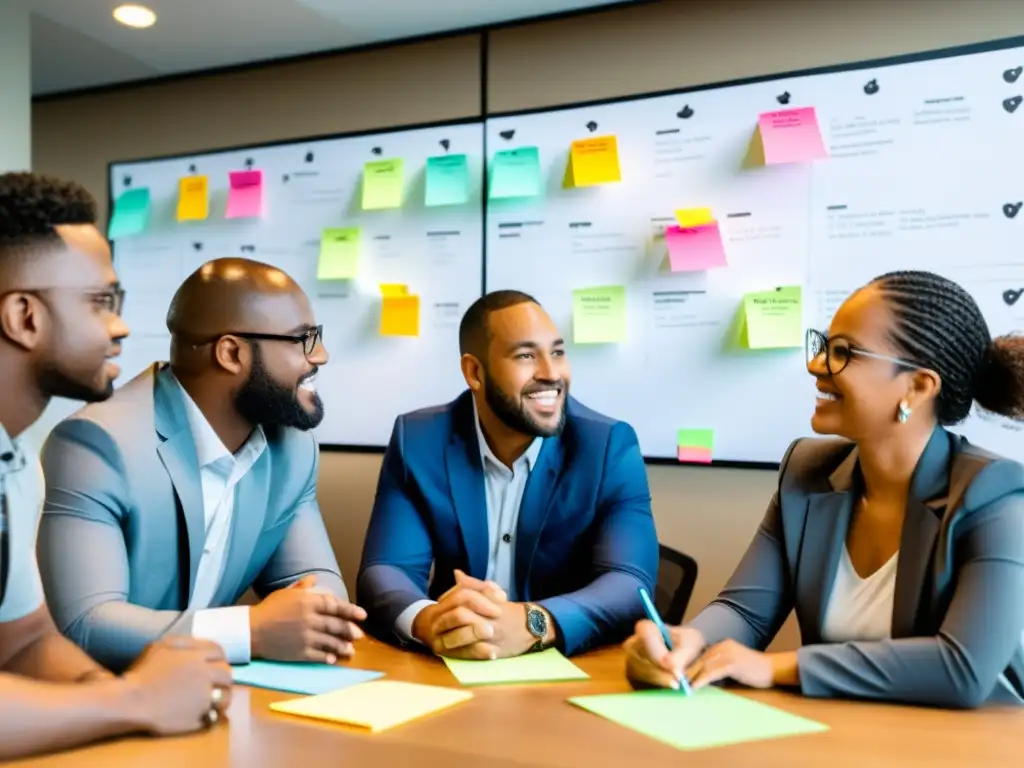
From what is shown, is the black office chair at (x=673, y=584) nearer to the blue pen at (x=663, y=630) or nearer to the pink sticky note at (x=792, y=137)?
the blue pen at (x=663, y=630)

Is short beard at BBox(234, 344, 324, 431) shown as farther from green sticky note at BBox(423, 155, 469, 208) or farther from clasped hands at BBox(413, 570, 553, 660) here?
green sticky note at BBox(423, 155, 469, 208)

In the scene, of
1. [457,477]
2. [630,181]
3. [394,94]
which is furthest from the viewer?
[394,94]

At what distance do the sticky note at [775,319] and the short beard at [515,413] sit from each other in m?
0.62

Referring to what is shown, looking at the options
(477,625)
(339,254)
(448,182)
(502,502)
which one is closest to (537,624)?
(477,625)

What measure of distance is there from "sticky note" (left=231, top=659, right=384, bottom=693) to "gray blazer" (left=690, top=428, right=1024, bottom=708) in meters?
0.55

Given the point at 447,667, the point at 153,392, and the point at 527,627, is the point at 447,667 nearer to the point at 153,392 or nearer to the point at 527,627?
the point at 527,627

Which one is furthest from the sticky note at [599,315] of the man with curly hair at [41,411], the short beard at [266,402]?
the man with curly hair at [41,411]

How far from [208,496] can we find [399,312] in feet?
3.87

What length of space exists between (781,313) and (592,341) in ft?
1.66

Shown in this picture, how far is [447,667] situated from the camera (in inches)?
53.8

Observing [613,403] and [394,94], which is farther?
[394,94]

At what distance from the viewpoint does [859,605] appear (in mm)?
1404

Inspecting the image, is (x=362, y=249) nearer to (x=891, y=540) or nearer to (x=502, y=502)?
(x=502, y=502)

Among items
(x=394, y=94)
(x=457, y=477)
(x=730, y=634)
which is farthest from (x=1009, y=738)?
(x=394, y=94)
